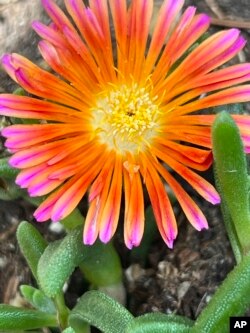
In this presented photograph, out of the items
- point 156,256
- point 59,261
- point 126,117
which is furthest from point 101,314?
point 126,117

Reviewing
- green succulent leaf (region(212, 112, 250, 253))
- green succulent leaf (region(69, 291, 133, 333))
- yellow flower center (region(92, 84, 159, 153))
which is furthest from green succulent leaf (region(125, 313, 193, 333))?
yellow flower center (region(92, 84, 159, 153))

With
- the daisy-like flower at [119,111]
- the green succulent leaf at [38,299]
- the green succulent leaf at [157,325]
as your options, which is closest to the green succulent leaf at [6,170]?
the daisy-like flower at [119,111]

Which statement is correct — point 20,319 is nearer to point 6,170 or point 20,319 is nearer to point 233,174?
point 6,170

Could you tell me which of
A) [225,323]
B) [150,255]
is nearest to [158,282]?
[150,255]

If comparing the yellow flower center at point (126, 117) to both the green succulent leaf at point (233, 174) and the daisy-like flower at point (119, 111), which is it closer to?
the daisy-like flower at point (119, 111)

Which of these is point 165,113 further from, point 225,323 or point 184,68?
point 225,323

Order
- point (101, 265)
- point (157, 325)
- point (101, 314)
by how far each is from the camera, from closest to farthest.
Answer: point (157, 325) → point (101, 314) → point (101, 265)
